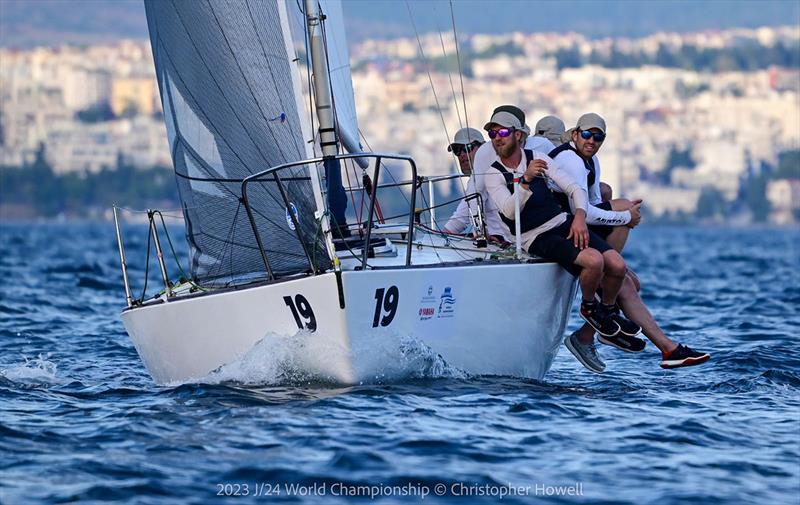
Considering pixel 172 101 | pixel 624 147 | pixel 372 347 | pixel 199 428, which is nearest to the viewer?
pixel 199 428

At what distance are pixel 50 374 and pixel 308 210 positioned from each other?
2.14 meters

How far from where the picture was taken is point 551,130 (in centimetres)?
893

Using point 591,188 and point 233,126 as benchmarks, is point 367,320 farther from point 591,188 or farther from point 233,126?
point 591,188

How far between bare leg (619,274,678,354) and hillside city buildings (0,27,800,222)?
290ft

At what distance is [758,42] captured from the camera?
170 metres

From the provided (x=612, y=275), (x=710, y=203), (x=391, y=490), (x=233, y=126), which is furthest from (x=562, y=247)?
(x=710, y=203)

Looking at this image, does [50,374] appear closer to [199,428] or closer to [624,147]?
[199,428]

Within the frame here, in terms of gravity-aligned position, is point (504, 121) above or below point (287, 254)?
above

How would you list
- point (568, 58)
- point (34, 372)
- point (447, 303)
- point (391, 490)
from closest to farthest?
1. point (391, 490)
2. point (447, 303)
3. point (34, 372)
4. point (568, 58)

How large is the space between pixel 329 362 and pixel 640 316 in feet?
5.74

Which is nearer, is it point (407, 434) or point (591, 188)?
point (407, 434)

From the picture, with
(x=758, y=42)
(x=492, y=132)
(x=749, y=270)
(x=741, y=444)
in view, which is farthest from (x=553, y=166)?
(x=758, y=42)

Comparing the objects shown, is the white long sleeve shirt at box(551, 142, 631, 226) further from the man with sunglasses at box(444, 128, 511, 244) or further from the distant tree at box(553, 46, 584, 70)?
the distant tree at box(553, 46, 584, 70)

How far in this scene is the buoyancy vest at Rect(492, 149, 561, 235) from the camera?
25.2 ft
